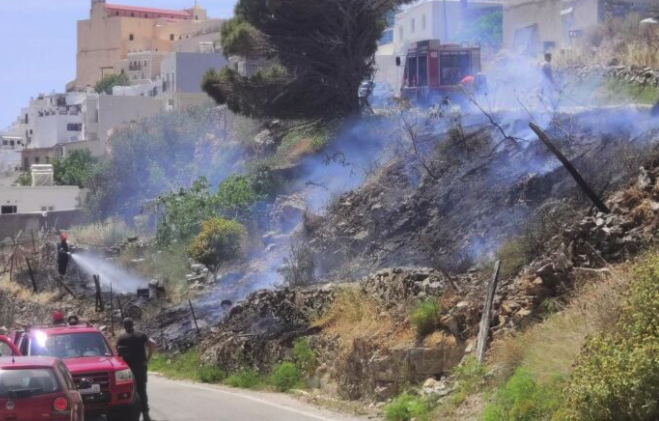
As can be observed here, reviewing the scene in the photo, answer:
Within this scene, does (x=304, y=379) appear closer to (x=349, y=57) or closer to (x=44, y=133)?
(x=349, y=57)

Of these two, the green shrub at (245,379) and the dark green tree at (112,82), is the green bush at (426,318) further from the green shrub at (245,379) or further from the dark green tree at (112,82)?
the dark green tree at (112,82)

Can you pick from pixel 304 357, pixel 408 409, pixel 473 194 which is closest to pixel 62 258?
pixel 473 194

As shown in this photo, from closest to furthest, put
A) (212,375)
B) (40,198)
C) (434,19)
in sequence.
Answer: (212,375) → (434,19) → (40,198)

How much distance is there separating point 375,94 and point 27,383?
3381cm

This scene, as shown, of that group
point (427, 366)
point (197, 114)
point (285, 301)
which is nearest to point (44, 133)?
point (197, 114)

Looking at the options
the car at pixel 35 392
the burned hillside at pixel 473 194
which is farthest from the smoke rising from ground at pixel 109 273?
the car at pixel 35 392

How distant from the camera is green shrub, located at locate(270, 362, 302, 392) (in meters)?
21.1

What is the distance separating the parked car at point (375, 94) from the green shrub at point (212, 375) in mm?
14988

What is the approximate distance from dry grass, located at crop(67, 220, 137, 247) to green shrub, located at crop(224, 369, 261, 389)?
27.6 meters

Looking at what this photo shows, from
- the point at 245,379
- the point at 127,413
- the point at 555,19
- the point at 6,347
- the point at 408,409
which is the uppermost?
the point at 555,19

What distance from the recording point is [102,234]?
51438 mm

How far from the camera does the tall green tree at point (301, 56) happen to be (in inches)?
1486

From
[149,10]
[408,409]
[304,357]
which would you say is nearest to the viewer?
[408,409]

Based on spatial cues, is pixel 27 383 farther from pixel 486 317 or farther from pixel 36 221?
pixel 36 221
